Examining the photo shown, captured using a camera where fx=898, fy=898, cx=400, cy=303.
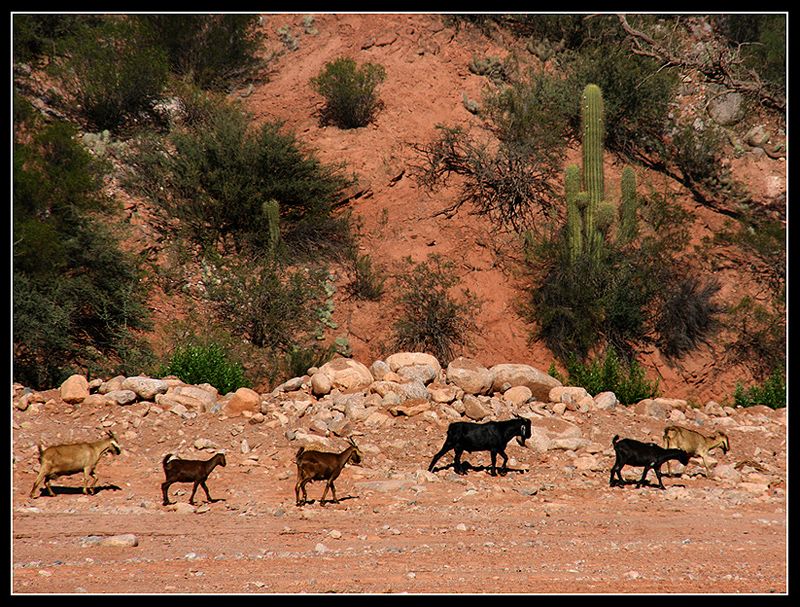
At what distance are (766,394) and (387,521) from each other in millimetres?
12535

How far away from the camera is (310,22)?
32.0 meters

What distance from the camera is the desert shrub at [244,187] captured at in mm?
22906

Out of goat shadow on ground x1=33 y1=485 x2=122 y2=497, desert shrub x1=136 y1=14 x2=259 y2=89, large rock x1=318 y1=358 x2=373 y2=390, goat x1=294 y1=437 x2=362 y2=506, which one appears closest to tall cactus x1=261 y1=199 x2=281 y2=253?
large rock x1=318 y1=358 x2=373 y2=390

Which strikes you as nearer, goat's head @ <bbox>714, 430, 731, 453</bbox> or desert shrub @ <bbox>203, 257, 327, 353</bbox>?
goat's head @ <bbox>714, 430, 731, 453</bbox>

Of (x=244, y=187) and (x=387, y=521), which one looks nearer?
(x=387, y=521)

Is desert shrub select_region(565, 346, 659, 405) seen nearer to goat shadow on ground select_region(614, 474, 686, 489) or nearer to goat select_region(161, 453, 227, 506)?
goat shadow on ground select_region(614, 474, 686, 489)

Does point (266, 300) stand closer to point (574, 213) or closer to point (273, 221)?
point (273, 221)

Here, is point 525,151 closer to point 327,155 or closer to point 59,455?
point 327,155

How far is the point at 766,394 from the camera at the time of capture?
62.9ft

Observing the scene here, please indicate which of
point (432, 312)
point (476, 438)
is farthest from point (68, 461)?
point (432, 312)

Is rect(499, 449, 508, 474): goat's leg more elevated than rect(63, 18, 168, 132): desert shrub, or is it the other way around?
rect(63, 18, 168, 132): desert shrub

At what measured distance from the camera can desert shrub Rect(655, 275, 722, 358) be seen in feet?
71.8

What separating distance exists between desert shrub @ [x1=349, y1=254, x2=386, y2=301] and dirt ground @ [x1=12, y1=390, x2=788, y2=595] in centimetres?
818

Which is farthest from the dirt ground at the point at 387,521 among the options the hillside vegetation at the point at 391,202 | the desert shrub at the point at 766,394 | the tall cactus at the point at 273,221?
the tall cactus at the point at 273,221
